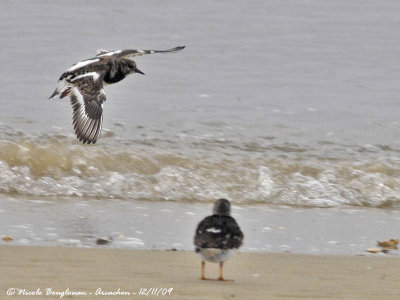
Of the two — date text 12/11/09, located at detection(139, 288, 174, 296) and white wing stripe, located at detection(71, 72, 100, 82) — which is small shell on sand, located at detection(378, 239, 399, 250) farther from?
white wing stripe, located at detection(71, 72, 100, 82)

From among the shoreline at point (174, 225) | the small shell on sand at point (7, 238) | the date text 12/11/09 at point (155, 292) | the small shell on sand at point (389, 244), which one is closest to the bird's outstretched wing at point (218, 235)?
the date text 12/11/09 at point (155, 292)

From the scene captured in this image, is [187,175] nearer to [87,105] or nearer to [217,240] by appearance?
[87,105]

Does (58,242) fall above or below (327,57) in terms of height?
below

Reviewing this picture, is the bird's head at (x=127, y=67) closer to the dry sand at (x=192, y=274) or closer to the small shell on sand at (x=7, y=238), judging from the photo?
the small shell on sand at (x=7, y=238)

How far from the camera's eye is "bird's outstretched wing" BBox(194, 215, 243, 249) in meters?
5.77

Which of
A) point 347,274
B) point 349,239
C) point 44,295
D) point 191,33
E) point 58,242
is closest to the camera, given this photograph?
point 44,295

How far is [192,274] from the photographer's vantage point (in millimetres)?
6012

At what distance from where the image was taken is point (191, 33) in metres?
17.3

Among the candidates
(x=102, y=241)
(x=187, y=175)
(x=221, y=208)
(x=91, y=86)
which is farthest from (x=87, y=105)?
(x=221, y=208)

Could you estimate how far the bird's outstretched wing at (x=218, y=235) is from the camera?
5773 millimetres

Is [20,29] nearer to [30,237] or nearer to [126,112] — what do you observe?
[126,112]

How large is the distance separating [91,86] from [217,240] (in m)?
3.53

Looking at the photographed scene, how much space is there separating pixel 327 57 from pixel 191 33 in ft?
8.28

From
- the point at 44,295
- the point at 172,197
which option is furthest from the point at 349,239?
the point at 44,295
